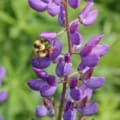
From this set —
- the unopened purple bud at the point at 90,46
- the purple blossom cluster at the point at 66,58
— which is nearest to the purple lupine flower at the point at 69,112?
the purple blossom cluster at the point at 66,58

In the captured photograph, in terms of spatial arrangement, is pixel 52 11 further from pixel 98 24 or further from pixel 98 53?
pixel 98 24

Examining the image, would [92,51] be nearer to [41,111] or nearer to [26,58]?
[41,111]

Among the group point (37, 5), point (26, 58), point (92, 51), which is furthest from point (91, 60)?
point (26, 58)

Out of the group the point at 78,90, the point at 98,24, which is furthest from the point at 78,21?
the point at 98,24

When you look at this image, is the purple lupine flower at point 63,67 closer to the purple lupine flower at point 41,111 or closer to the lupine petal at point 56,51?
the lupine petal at point 56,51

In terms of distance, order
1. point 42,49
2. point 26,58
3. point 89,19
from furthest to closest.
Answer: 1. point 26,58
2. point 89,19
3. point 42,49

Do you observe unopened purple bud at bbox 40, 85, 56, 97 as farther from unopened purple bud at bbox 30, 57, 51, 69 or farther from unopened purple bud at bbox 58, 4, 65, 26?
unopened purple bud at bbox 58, 4, 65, 26
